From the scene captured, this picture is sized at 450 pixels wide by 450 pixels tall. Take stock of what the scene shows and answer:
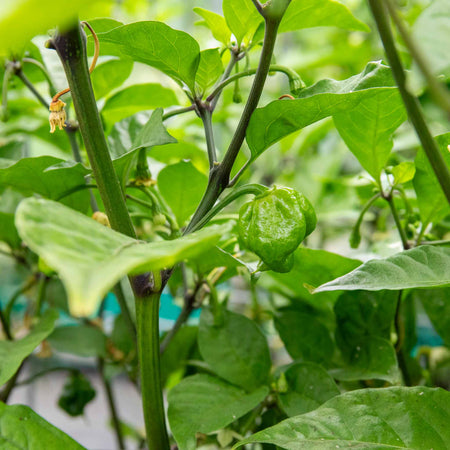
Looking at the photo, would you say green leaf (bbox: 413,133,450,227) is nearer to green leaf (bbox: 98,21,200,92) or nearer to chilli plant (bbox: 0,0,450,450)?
chilli plant (bbox: 0,0,450,450)

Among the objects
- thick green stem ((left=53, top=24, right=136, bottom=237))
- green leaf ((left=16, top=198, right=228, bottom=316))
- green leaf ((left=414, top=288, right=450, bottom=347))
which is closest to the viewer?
green leaf ((left=16, top=198, right=228, bottom=316))

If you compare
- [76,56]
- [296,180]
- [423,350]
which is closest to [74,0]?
[76,56]

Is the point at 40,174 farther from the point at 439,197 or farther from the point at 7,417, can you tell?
the point at 439,197

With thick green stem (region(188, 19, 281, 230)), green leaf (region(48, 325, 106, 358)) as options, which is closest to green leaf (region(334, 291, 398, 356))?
thick green stem (region(188, 19, 281, 230))

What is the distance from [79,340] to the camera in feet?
2.23

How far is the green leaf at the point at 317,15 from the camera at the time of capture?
0.43 m

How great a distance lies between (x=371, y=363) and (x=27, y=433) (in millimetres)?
291

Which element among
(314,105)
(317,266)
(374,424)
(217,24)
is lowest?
(374,424)

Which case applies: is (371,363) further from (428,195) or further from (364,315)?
(428,195)

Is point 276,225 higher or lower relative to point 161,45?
lower

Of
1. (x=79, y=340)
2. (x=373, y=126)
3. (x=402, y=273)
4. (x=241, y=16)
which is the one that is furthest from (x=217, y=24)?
(x=79, y=340)

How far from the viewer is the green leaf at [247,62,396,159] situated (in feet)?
1.13

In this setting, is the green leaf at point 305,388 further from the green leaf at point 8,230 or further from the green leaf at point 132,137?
the green leaf at point 8,230

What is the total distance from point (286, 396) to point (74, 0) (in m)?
0.40
